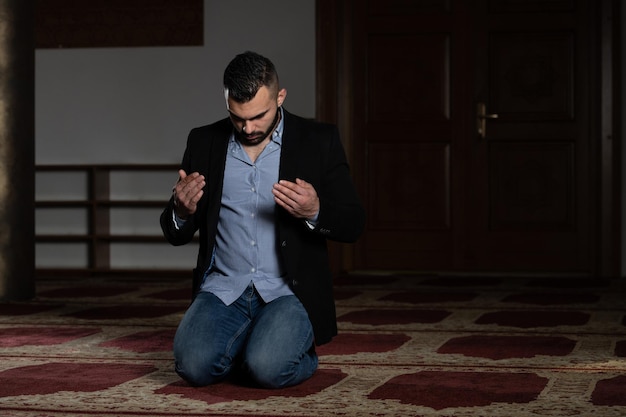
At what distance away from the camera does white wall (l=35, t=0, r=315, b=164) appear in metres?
7.40

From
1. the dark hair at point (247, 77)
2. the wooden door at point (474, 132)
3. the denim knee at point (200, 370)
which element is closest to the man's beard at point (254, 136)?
the dark hair at point (247, 77)

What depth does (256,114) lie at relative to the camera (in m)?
2.88

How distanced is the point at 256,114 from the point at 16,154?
317 centimetres

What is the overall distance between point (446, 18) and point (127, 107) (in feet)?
7.66

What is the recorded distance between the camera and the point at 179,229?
2988 mm

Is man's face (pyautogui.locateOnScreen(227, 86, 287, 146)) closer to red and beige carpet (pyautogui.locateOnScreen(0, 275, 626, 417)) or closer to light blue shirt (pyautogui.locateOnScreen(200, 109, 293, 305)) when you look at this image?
light blue shirt (pyautogui.locateOnScreen(200, 109, 293, 305))

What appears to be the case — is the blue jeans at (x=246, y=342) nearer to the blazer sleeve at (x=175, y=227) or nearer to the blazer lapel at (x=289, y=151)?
the blazer sleeve at (x=175, y=227)

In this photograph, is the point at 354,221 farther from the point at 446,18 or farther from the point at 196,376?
the point at 446,18

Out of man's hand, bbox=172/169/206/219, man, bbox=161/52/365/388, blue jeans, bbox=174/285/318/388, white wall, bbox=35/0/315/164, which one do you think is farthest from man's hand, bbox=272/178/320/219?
white wall, bbox=35/0/315/164

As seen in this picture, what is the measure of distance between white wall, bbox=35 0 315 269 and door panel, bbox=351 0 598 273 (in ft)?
1.73

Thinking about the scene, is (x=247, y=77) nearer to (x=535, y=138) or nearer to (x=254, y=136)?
(x=254, y=136)

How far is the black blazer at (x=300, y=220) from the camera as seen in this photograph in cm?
302

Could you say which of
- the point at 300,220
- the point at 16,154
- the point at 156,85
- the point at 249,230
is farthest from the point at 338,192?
the point at 156,85

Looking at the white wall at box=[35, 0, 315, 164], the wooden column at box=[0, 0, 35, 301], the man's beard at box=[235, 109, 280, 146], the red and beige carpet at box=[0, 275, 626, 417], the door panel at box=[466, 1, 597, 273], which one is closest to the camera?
the red and beige carpet at box=[0, 275, 626, 417]
